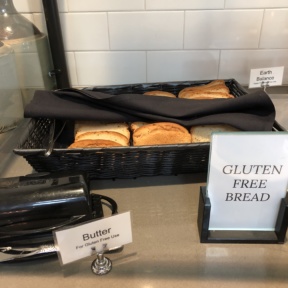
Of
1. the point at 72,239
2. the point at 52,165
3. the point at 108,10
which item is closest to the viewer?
the point at 72,239

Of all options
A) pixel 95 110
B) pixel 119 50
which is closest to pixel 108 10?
pixel 119 50

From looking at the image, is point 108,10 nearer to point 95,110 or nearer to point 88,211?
point 95,110

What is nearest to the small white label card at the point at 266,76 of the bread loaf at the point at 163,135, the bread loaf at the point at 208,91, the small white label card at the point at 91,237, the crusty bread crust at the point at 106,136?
the bread loaf at the point at 208,91

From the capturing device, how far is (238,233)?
532 mm

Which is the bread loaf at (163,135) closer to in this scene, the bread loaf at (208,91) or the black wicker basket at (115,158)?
the black wicker basket at (115,158)

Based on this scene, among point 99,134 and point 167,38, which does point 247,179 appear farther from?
point 167,38

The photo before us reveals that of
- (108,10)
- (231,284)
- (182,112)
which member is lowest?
(231,284)

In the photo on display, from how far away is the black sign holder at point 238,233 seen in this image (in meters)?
0.50

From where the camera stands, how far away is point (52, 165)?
612mm

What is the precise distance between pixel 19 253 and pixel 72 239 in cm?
11

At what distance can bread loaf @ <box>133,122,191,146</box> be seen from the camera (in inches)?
25.3

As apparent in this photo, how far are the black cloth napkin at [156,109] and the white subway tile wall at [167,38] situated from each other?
0.30 meters

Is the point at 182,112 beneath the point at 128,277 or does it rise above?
above

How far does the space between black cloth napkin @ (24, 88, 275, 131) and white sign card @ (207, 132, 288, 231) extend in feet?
0.54
